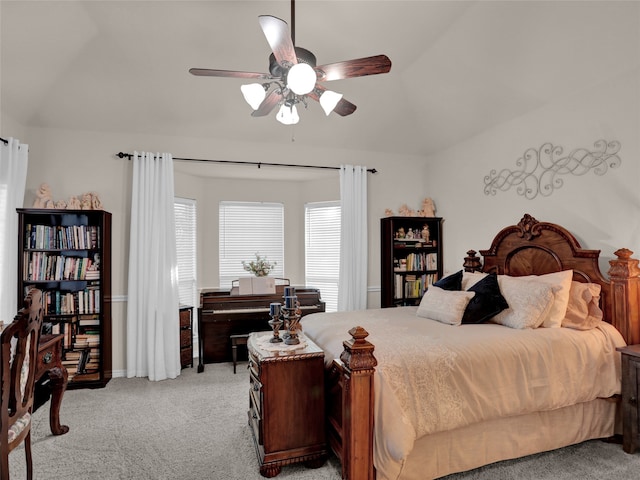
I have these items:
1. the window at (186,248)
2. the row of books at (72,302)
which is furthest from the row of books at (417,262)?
the row of books at (72,302)

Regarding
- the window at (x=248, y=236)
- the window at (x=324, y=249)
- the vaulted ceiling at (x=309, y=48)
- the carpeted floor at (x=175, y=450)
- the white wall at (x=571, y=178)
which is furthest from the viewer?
the window at (x=248, y=236)

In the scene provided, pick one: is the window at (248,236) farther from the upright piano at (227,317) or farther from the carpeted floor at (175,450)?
the carpeted floor at (175,450)

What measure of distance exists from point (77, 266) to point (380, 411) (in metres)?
3.52

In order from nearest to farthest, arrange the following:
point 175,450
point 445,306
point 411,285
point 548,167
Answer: point 175,450
point 445,306
point 548,167
point 411,285

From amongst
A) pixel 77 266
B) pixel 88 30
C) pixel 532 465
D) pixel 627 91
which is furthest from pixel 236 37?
pixel 532 465

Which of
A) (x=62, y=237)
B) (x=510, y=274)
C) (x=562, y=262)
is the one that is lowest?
(x=510, y=274)

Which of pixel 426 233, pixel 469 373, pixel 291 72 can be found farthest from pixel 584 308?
pixel 291 72

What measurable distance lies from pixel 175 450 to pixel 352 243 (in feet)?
9.75

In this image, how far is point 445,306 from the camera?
2.97 meters

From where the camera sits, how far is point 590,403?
2494 millimetres

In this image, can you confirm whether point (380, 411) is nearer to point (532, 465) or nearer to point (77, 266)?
point (532, 465)

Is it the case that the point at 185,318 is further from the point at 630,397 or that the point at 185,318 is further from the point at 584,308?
the point at 630,397

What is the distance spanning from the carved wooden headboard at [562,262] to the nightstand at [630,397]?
0.94 ft

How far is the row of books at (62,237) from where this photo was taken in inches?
146
